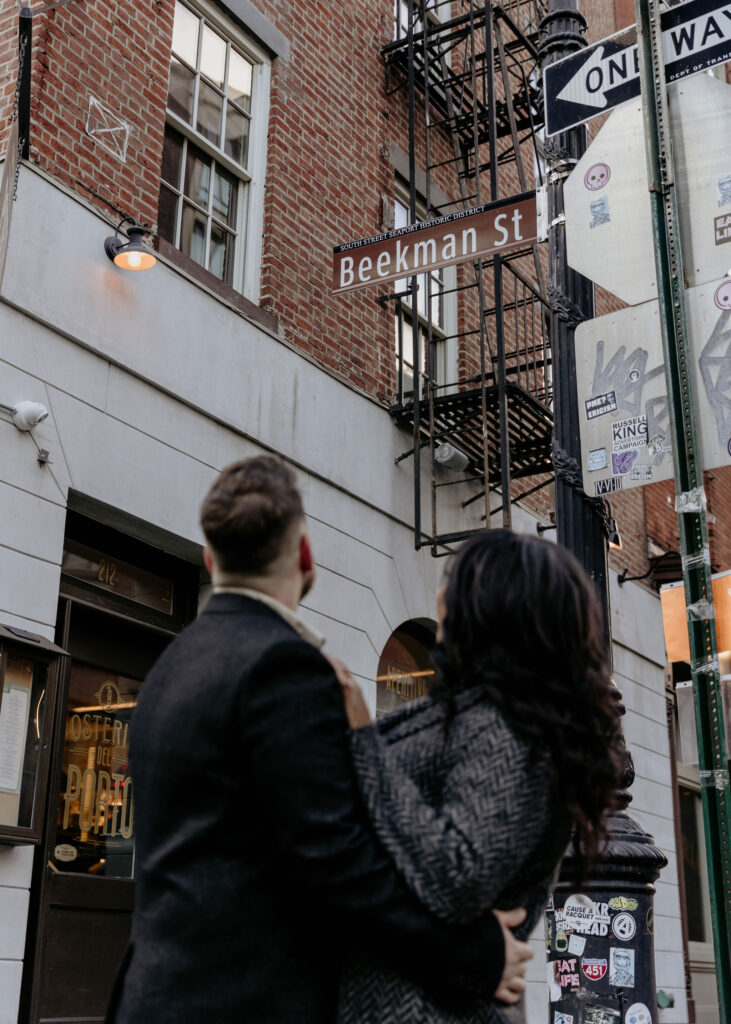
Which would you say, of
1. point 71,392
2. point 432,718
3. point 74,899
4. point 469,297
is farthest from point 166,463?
point 432,718

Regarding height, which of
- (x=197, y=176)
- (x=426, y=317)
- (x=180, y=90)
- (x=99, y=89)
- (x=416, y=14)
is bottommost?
(x=99, y=89)

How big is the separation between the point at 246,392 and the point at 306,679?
6.97 m

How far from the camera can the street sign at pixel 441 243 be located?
798 cm

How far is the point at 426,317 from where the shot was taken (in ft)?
38.4

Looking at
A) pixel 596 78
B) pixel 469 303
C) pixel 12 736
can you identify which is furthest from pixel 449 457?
pixel 12 736

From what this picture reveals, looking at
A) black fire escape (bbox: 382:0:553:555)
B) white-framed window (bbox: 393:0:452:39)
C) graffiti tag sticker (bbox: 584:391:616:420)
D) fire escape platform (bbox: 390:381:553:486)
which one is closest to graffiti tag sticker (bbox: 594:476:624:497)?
graffiti tag sticker (bbox: 584:391:616:420)

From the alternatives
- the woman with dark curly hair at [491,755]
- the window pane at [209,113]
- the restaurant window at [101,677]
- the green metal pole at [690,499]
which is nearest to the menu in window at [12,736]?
the restaurant window at [101,677]

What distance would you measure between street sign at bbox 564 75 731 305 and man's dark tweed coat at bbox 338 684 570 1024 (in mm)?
3175

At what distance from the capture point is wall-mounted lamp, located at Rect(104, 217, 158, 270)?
7.63 m

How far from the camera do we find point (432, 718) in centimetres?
215

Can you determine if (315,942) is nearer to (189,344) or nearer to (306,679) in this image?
(306,679)

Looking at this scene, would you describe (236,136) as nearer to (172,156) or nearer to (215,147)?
(215,147)

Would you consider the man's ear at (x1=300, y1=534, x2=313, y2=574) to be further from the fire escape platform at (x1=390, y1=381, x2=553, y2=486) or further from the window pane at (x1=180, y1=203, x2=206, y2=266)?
the fire escape platform at (x1=390, y1=381, x2=553, y2=486)

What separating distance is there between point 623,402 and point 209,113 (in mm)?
5393
